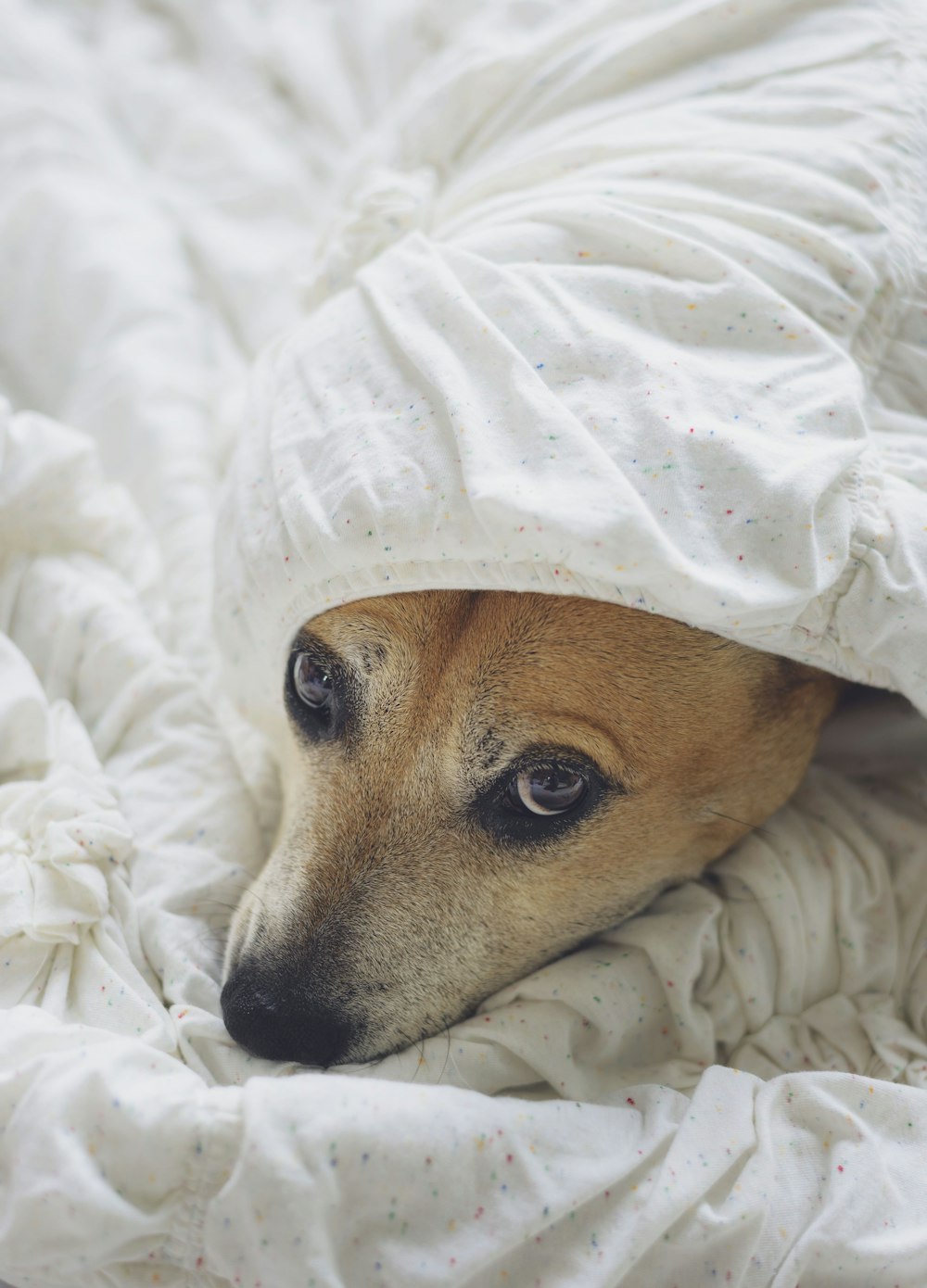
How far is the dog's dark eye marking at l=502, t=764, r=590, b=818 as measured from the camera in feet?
5.21

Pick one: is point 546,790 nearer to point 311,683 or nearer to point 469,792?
point 469,792

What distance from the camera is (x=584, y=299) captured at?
156 cm

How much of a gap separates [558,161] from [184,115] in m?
1.51

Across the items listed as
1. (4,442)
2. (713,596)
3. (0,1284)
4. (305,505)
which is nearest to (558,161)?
(305,505)

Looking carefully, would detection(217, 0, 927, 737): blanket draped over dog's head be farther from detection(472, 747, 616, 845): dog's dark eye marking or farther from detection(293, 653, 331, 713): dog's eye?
detection(472, 747, 616, 845): dog's dark eye marking

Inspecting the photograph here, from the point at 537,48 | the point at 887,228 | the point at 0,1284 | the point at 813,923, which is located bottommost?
the point at 813,923

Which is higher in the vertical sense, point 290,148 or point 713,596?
point 290,148

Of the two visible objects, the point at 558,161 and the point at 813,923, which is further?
the point at 558,161

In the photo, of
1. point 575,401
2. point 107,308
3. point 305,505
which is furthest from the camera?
point 107,308

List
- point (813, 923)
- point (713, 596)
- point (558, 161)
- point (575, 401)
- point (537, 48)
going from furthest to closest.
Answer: point (537, 48) → point (558, 161) → point (813, 923) → point (575, 401) → point (713, 596)

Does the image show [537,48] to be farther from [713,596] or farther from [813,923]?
[813,923]

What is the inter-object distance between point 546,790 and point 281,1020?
1.64ft

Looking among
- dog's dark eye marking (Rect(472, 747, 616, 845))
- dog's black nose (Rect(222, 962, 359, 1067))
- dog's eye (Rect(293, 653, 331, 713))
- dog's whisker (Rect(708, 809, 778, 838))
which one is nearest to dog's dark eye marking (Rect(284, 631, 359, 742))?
dog's eye (Rect(293, 653, 331, 713))

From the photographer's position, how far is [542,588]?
1.41m
